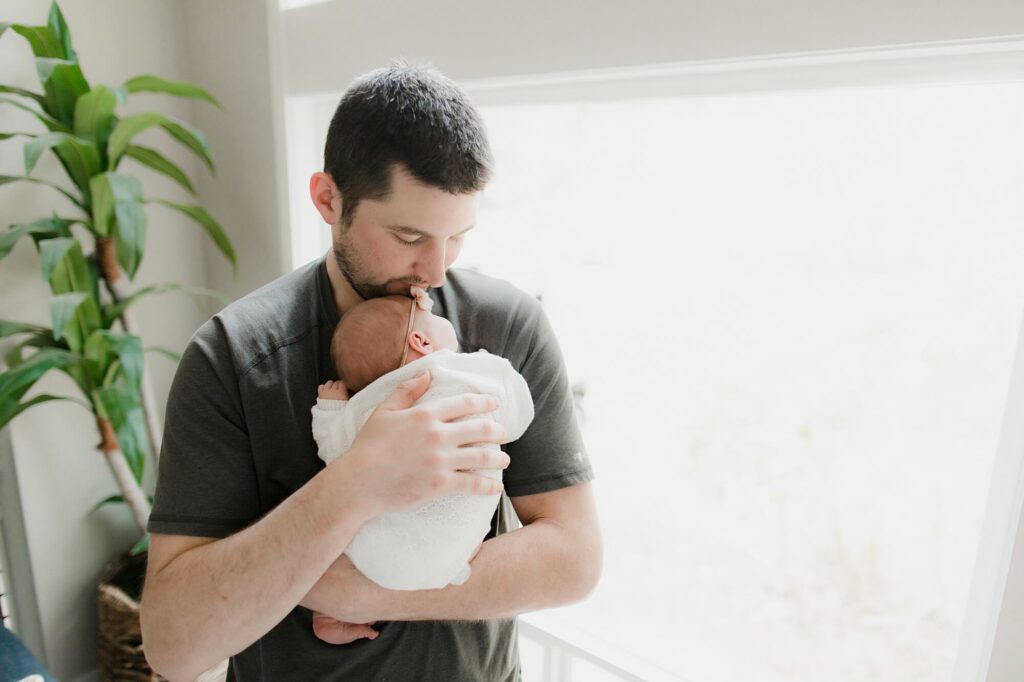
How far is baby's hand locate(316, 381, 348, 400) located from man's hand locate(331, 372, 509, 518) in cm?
11

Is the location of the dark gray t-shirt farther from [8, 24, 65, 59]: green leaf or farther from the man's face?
[8, 24, 65, 59]: green leaf

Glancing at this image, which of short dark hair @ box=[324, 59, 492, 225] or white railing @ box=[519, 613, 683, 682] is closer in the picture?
short dark hair @ box=[324, 59, 492, 225]

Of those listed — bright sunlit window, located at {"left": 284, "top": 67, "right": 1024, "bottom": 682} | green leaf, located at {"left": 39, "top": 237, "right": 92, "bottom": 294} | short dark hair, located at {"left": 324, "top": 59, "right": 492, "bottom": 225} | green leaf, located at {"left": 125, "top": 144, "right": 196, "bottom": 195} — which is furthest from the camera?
green leaf, located at {"left": 125, "top": 144, "right": 196, "bottom": 195}

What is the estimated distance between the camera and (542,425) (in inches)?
42.3

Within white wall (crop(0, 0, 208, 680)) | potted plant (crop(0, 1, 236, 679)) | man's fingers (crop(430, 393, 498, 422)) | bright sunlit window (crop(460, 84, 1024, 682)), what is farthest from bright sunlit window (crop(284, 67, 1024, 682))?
white wall (crop(0, 0, 208, 680))

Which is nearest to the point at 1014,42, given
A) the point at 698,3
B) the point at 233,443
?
the point at 698,3

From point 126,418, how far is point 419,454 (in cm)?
127

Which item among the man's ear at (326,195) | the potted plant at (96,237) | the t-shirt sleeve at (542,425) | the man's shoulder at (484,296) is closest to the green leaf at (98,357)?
the potted plant at (96,237)

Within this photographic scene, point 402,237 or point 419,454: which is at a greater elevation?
point 402,237

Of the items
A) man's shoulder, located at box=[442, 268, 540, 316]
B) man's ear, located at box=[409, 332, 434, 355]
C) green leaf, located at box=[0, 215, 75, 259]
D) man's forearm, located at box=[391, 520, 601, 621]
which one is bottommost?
man's forearm, located at box=[391, 520, 601, 621]

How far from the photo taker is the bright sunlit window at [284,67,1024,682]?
1250 mm

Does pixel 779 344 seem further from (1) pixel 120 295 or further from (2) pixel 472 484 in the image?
(1) pixel 120 295

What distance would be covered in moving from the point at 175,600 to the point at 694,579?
1333 millimetres

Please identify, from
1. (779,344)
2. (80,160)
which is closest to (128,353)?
(80,160)
